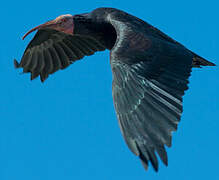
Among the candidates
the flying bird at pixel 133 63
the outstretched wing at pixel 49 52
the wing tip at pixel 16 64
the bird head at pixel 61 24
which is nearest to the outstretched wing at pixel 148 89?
the flying bird at pixel 133 63

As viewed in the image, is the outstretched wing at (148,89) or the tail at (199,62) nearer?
the outstretched wing at (148,89)

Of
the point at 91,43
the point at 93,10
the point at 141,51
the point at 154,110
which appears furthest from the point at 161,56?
the point at 91,43

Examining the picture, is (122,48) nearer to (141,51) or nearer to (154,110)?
(141,51)

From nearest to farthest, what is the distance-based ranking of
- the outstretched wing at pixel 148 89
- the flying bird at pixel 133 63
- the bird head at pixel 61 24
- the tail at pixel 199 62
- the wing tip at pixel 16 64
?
the outstretched wing at pixel 148 89, the flying bird at pixel 133 63, the tail at pixel 199 62, the bird head at pixel 61 24, the wing tip at pixel 16 64

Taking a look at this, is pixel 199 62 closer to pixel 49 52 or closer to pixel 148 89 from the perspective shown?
pixel 148 89

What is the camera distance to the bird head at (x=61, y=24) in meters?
9.82

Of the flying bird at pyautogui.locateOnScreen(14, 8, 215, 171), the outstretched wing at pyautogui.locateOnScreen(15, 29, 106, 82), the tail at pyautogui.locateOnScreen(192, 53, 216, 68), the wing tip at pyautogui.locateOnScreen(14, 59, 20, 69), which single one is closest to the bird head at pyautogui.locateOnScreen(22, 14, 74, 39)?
the flying bird at pyautogui.locateOnScreen(14, 8, 215, 171)

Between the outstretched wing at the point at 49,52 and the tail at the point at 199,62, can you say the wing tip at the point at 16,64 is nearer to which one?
the outstretched wing at the point at 49,52

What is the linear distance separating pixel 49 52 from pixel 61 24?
3.06 ft

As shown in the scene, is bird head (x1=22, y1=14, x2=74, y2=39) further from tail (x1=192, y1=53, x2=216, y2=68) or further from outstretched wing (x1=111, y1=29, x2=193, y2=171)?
tail (x1=192, y1=53, x2=216, y2=68)

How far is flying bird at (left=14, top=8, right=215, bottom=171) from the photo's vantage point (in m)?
6.12

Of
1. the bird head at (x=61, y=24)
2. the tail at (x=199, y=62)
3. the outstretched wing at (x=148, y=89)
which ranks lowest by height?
the outstretched wing at (x=148, y=89)

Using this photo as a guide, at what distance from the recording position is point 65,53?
10.8m

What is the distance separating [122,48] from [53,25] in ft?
10.4
